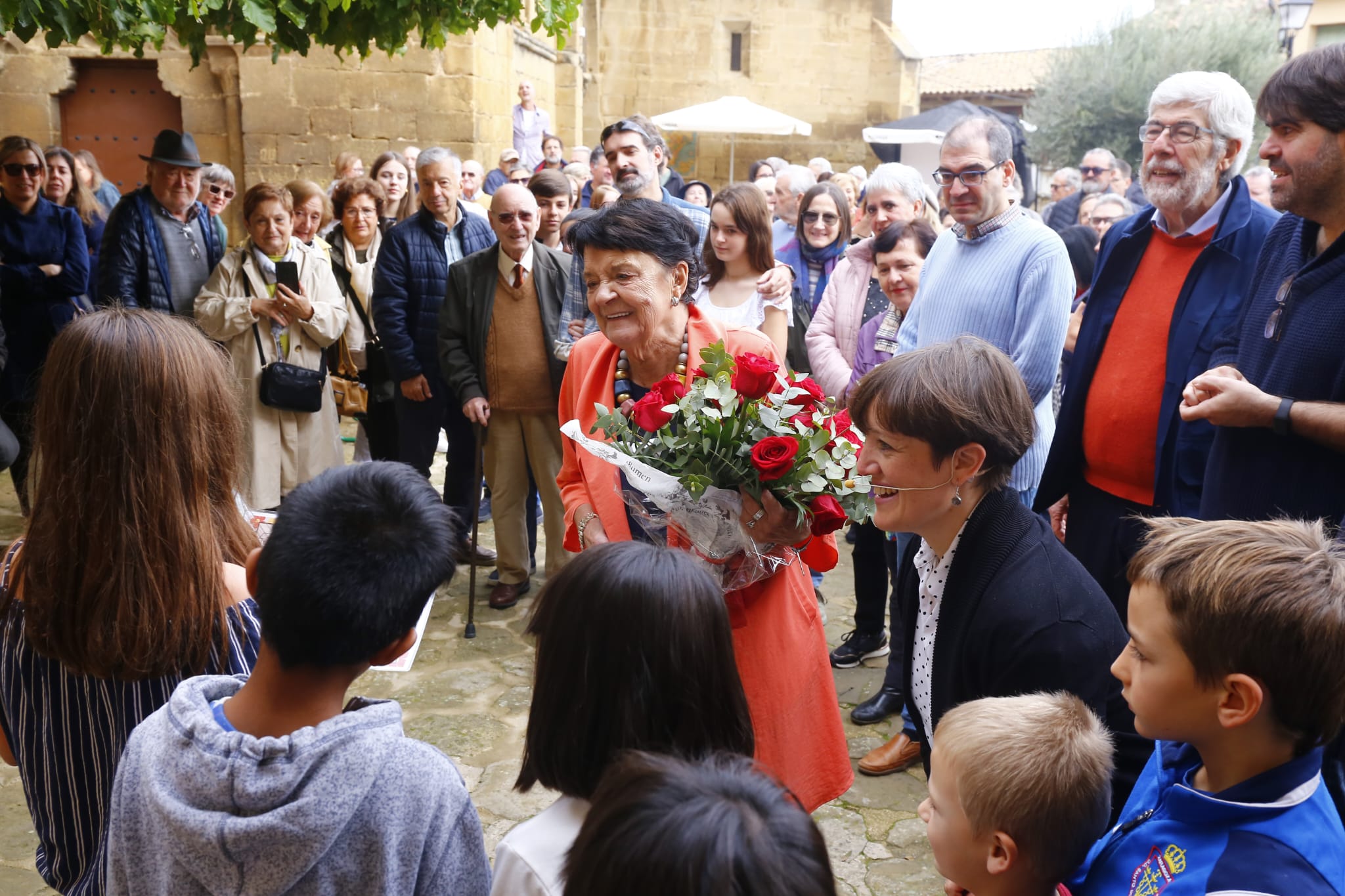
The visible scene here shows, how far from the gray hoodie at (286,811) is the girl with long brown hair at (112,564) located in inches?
14.7

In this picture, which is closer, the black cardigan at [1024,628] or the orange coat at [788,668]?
the black cardigan at [1024,628]

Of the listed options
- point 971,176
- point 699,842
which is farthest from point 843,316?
point 699,842

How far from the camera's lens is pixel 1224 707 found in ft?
5.44

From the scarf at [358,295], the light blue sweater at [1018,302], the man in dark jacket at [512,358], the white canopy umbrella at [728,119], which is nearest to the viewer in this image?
the light blue sweater at [1018,302]

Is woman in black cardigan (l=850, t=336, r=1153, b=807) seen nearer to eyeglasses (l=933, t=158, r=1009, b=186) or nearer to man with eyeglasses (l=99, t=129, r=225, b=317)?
eyeglasses (l=933, t=158, r=1009, b=186)

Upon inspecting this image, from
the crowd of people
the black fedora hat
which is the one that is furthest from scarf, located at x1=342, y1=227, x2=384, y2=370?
the crowd of people

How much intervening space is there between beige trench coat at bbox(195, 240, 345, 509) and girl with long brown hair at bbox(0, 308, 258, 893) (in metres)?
3.85

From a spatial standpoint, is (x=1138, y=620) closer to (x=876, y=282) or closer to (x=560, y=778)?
(x=560, y=778)

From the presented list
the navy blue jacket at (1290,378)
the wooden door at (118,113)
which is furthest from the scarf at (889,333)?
the wooden door at (118,113)

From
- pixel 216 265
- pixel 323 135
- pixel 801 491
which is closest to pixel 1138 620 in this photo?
pixel 801 491

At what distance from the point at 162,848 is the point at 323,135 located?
38.0 ft

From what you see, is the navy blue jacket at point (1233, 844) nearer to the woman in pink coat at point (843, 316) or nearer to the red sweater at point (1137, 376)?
the red sweater at point (1137, 376)

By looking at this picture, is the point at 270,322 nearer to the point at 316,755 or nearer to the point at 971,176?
the point at 971,176

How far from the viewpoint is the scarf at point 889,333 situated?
4.90 meters
